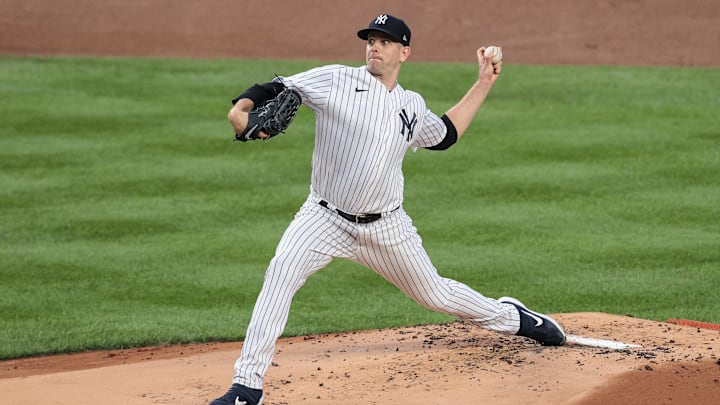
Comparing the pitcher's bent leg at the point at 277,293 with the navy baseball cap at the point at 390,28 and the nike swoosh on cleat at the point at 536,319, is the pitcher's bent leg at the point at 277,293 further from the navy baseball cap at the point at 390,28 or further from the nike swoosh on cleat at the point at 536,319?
the nike swoosh on cleat at the point at 536,319

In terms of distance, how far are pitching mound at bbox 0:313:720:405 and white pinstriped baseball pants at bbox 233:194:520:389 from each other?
24 cm

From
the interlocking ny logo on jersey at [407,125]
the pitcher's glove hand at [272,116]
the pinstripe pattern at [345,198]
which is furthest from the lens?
the interlocking ny logo on jersey at [407,125]

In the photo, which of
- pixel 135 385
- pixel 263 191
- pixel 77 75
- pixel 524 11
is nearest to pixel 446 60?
pixel 524 11

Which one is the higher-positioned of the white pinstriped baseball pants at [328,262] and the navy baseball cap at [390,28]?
the navy baseball cap at [390,28]

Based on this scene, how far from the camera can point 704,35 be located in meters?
18.1

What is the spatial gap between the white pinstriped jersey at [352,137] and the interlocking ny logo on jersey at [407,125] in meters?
0.03

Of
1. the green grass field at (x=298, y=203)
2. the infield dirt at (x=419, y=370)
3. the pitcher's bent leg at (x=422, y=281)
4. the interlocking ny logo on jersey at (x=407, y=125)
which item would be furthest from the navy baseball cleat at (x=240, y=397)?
the green grass field at (x=298, y=203)

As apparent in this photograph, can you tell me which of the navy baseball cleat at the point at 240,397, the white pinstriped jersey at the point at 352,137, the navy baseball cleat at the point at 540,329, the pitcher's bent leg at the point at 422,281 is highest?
the white pinstriped jersey at the point at 352,137

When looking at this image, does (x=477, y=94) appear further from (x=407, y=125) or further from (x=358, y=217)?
(x=358, y=217)

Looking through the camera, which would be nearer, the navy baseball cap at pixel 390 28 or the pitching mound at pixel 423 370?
the pitching mound at pixel 423 370

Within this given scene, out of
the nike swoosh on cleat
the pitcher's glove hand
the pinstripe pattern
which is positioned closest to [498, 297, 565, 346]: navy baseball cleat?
the nike swoosh on cleat

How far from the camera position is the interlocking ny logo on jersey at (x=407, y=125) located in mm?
5762

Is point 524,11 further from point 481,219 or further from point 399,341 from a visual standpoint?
point 399,341

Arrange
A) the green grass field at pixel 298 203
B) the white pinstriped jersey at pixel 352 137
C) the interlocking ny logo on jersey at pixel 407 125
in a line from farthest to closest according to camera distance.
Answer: the green grass field at pixel 298 203, the interlocking ny logo on jersey at pixel 407 125, the white pinstriped jersey at pixel 352 137
